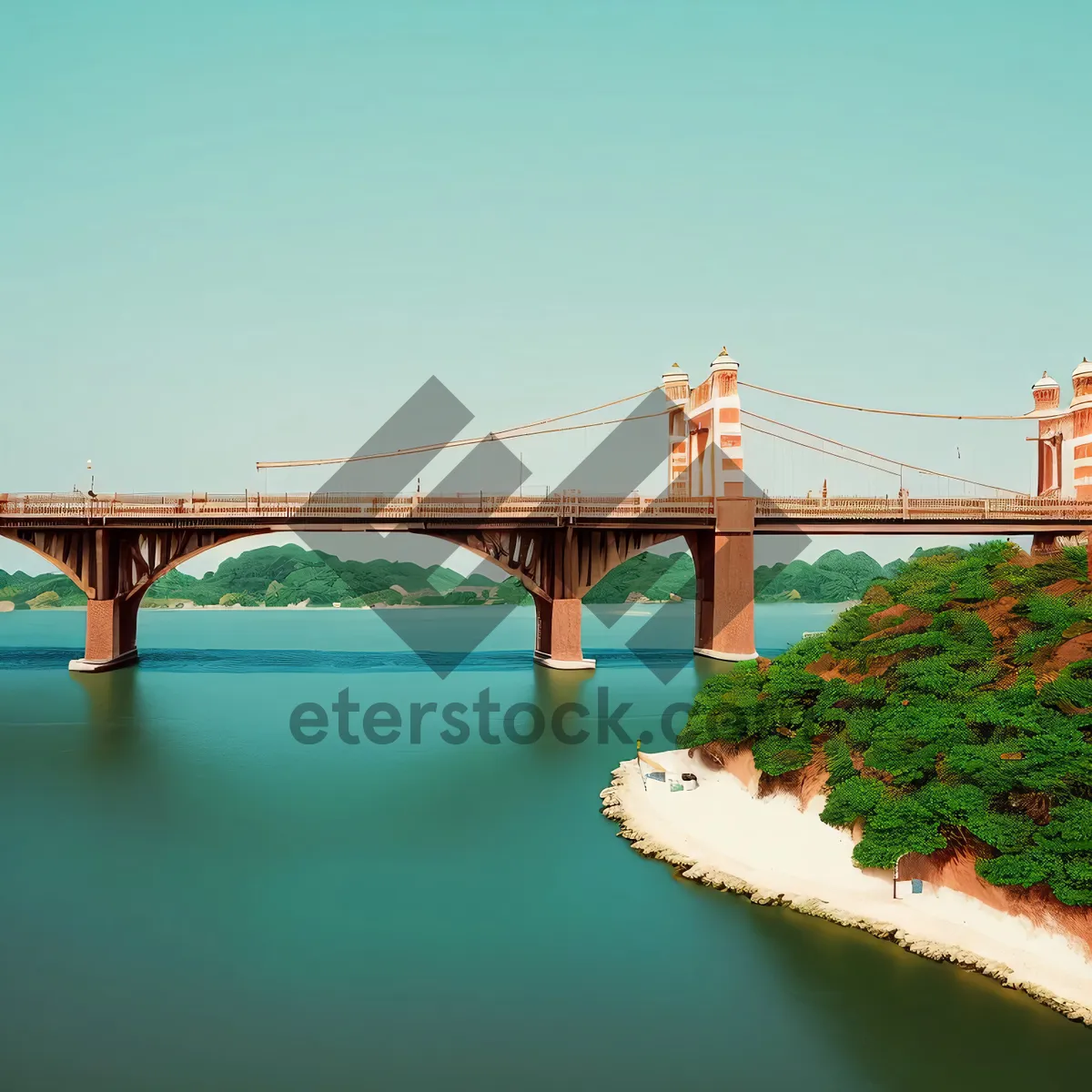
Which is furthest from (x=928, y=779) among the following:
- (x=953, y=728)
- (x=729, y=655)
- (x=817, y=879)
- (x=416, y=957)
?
(x=729, y=655)

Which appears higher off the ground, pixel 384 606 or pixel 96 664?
pixel 96 664

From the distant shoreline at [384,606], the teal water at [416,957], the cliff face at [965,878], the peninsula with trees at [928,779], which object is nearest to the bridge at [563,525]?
Answer: the teal water at [416,957]

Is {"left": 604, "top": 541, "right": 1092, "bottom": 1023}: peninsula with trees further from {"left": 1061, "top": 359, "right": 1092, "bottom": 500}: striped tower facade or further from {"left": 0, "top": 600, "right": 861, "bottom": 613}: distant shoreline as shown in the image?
{"left": 0, "top": 600, "right": 861, "bottom": 613}: distant shoreline

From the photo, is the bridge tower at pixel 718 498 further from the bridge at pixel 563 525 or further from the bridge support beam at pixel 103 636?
the bridge support beam at pixel 103 636

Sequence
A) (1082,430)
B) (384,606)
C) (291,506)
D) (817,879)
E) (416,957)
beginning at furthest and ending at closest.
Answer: (384,606) < (1082,430) < (291,506) < (817,879) < (416,957)

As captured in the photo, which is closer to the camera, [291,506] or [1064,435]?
[291,506]

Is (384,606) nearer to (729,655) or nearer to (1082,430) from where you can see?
(729,655)
